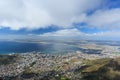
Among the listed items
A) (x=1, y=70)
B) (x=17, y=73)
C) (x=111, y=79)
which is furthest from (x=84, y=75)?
(x=1, y=70)

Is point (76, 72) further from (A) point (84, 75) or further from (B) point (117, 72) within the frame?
(B) point (117, 72)

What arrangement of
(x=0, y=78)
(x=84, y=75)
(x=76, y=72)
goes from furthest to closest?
(x=76, y=72) < (x=84, y=75) < (x=0, y=78)

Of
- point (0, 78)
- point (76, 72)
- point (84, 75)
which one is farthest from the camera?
point (76, 72)

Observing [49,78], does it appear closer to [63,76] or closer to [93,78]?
[63,76]

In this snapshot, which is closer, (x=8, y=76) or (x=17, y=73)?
(x=8, y=76)

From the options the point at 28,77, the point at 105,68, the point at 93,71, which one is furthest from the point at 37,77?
the point at 105,68

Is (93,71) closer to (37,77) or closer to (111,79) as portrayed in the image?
(111,79)

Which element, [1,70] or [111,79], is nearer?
[111,79]
